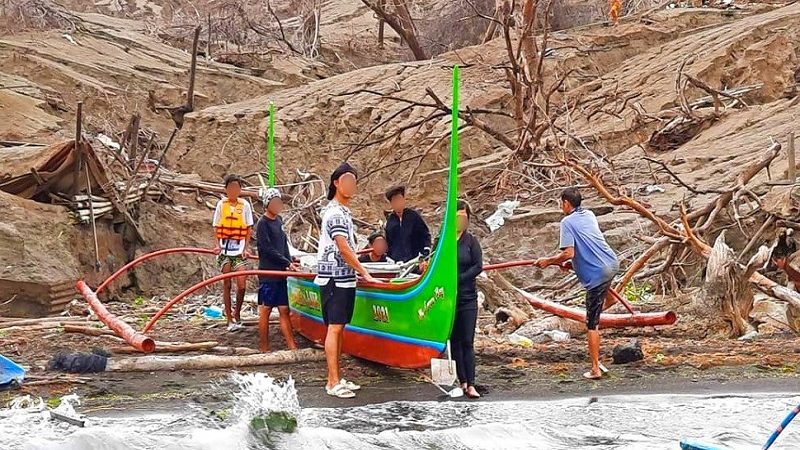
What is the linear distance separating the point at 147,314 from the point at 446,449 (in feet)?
23.6

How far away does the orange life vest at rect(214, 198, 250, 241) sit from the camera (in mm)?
10445

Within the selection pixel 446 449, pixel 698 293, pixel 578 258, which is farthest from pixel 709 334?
pixel 446 449

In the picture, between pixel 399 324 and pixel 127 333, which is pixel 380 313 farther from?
pixel 127 333

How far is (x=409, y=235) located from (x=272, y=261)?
4.20 feet

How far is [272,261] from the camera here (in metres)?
9.37

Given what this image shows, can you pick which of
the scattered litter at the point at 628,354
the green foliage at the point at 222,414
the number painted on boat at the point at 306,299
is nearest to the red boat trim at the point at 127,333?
the number painted on boat at the point at 306,299

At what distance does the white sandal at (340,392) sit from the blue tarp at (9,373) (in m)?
2.42

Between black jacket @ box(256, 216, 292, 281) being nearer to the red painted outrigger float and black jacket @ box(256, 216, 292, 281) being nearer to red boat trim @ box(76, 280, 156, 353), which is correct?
the red painted outrigger float

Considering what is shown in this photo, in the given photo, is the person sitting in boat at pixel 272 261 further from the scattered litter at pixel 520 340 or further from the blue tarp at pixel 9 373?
the blue tarp at pixel 9 373

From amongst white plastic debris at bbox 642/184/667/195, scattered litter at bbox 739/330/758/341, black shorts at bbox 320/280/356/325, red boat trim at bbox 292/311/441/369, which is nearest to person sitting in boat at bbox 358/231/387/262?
red boat trim at bbox 292/311/441/369

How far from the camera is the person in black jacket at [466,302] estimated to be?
769 cm

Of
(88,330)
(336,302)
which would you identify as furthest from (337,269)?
(88,330)

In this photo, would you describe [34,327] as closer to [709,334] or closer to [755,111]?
[709,334]

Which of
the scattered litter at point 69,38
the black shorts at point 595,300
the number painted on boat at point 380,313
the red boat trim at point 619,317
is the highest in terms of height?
the scattered litter at point 69,38
